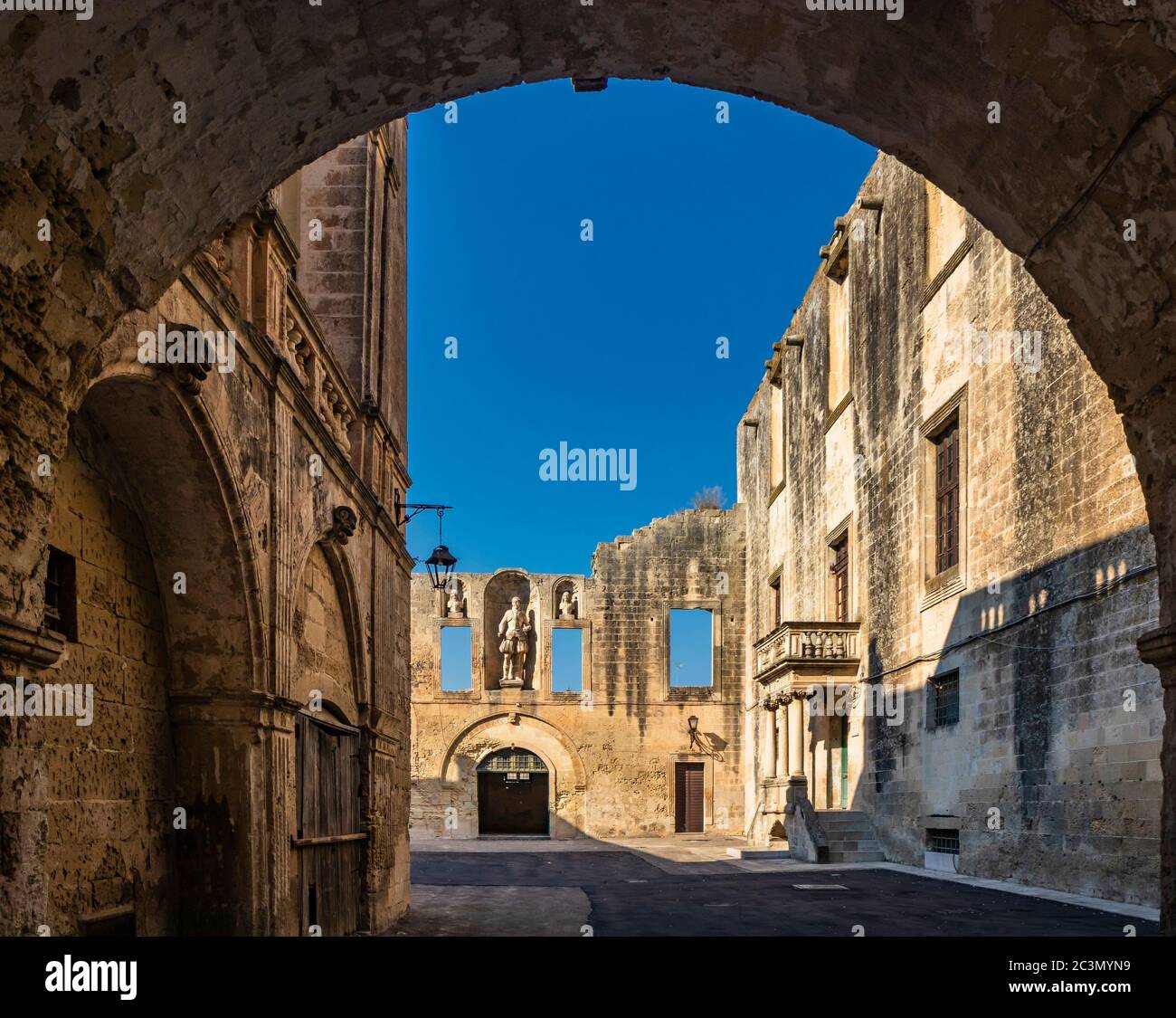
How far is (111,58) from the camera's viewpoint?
3.58 m

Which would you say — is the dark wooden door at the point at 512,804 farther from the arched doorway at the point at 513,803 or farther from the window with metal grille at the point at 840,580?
the window with metal grille at the point at 840,580

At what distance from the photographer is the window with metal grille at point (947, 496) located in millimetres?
16812

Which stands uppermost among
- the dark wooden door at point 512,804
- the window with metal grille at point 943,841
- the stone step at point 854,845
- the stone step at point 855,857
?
the window with metal grille at point 943,841

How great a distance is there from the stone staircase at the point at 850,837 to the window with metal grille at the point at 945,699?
10.7ft

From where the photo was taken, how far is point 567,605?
3284 centimetres

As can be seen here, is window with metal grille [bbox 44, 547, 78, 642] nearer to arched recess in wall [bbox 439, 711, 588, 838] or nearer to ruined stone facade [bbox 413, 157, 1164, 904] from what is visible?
ruined stone facade [bbox 413, 157, 1164, 904]

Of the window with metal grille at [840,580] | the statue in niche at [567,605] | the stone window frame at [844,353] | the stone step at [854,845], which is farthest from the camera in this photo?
the statue in niche at [567,605]

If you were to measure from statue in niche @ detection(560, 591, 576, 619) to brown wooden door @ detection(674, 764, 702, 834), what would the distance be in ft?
16.4

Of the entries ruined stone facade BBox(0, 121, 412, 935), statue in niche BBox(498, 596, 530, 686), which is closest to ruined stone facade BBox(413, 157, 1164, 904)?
statue in niche BBox(498, 596, 530, 686)

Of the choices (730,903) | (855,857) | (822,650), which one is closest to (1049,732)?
(730,903)

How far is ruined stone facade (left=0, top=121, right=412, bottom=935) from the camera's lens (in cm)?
509

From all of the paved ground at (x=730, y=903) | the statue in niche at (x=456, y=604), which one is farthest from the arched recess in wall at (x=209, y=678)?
the statue in niche at (x=456, y=604)
